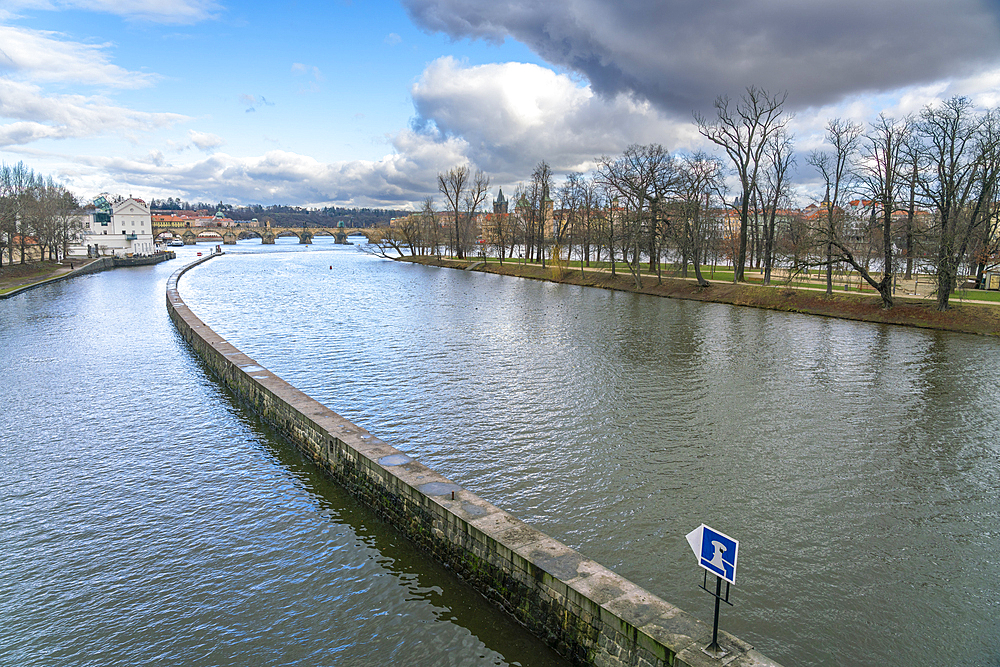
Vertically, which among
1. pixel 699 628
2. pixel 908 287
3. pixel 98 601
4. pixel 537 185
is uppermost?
pixel 537 185

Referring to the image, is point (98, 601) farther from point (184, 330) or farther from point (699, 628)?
point (184, 330)

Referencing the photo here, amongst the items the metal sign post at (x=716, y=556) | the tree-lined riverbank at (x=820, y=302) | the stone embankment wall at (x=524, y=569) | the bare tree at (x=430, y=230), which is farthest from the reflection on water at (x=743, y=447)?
the bare tree at (x=430, y=230)

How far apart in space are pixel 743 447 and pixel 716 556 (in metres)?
8.96

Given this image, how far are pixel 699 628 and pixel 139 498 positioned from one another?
1056 centimetres

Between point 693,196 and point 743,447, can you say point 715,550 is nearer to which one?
Answer: point 743,447

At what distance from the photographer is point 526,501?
1120cm

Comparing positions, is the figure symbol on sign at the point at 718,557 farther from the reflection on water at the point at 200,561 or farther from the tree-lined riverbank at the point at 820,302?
the tree-lined riverbank at the point at 820,302

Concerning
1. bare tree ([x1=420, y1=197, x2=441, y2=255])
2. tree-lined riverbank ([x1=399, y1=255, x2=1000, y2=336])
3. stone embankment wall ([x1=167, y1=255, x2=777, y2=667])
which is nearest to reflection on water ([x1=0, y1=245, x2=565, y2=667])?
stone embankment wall ([x1=167, y1=255, x2=777, y2=667])

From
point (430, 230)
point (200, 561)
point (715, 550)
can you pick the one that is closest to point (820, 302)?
point (715, 550)

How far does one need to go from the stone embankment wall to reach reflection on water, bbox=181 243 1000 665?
5.39 ft

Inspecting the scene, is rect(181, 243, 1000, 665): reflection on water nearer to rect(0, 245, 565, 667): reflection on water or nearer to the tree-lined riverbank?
the tree-lined riverbank

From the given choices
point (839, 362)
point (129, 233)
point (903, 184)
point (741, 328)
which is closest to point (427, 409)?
point (839, 362)

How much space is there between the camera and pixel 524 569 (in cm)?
776

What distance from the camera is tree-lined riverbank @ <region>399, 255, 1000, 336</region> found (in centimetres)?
3114
